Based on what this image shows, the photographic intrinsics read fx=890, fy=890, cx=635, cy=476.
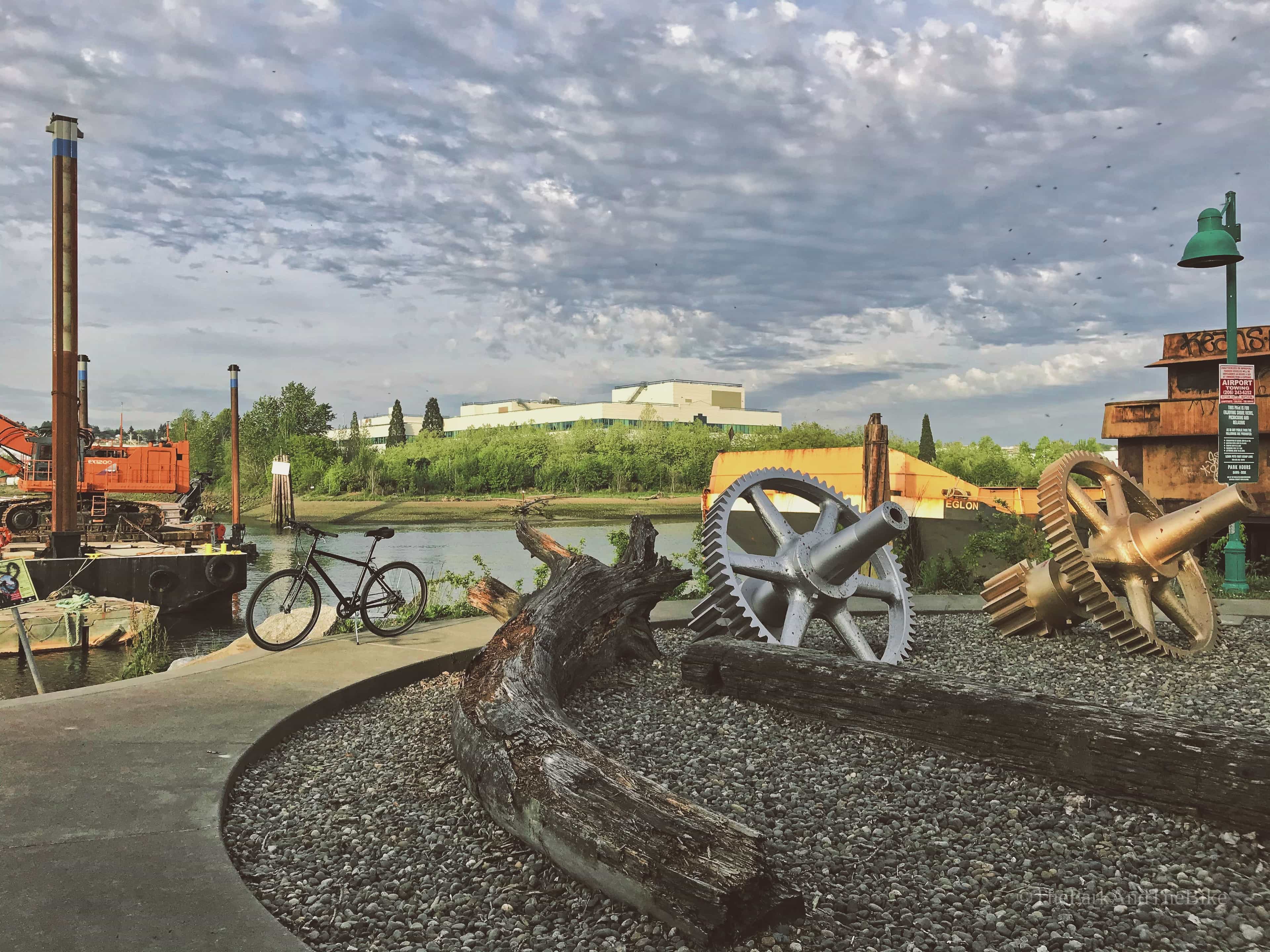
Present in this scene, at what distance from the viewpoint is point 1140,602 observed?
7.62 m

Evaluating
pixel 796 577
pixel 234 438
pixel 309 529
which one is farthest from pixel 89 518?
pixel 796 577

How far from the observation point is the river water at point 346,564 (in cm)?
1199

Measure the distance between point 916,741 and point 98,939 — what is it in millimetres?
3685

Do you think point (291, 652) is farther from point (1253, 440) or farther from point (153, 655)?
point (1253, 440)

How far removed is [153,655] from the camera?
10273mm

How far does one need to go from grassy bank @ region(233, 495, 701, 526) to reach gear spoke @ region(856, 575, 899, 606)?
2256 cm

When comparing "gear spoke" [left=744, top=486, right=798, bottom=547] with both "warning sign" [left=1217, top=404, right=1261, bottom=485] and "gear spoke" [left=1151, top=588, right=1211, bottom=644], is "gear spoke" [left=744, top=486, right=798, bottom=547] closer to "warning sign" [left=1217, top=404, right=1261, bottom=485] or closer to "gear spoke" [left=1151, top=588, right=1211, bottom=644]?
"gear spoke" [left=1151, top=588, right=1211, bottom=644]

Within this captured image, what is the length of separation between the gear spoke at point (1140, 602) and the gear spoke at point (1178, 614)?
14 centimetres

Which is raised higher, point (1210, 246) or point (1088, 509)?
point (1210, 246)

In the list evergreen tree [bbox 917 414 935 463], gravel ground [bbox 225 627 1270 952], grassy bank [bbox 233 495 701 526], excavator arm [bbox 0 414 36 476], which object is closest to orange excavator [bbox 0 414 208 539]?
excavator arm [bbox 0 414 36 476]

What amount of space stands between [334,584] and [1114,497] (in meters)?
6.99

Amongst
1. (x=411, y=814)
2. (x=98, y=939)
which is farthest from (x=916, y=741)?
(x=98, y=939)

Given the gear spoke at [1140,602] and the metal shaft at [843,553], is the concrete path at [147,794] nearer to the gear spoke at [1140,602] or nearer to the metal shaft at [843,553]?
the metal shaft at [843,553]

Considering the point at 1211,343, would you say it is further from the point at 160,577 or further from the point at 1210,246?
the point at 160,577
